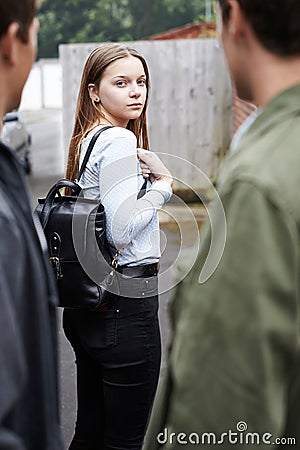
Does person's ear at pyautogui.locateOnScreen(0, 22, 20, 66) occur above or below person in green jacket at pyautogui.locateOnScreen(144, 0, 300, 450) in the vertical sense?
above

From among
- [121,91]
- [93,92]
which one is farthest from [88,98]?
[121,91]

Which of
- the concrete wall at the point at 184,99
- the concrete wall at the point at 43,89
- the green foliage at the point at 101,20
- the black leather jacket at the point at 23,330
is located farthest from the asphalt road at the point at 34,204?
the green foliage at the point at 101,20

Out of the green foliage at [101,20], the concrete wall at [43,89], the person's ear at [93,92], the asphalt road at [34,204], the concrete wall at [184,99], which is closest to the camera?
the person's ear at [93,92]

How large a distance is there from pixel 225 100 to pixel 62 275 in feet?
24.4

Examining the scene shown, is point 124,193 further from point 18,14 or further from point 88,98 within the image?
point 18,14

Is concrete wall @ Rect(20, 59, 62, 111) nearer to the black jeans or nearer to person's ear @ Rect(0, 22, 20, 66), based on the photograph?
the black jeans

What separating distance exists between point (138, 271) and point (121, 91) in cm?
69

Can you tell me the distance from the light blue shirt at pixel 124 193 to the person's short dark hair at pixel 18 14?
1.31 meters

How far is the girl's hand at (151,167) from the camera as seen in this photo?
2.96 metres

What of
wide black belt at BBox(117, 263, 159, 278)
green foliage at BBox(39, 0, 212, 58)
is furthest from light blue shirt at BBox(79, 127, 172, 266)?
green foliage at BBox(39, 0, 212, 58)

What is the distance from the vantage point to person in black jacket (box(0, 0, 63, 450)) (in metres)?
1.37

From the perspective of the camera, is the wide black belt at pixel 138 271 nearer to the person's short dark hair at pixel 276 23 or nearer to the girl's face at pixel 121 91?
the girl's face at pixel 121 91

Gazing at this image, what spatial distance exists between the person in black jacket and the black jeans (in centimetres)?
131

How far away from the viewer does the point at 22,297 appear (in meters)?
1.45
